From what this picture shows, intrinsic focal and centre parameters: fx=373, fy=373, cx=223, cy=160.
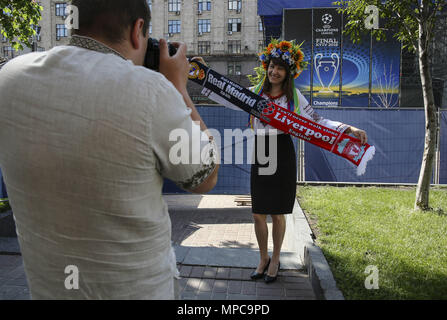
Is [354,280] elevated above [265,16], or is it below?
below

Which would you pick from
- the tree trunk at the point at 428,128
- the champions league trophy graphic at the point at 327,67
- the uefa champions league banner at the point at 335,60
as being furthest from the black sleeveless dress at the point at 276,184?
the champions league trophy graphic at the point at 327,67

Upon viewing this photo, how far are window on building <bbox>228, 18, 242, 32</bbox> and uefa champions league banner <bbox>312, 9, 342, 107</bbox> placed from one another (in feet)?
102

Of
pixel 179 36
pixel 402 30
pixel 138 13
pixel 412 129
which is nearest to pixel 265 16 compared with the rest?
pixel 412 129

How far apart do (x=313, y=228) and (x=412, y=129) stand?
5.91 metres

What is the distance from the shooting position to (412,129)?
9438 mm

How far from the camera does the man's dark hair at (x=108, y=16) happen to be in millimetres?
1147

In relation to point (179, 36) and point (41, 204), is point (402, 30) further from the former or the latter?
point (179, 36)

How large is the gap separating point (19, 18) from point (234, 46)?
144 feet

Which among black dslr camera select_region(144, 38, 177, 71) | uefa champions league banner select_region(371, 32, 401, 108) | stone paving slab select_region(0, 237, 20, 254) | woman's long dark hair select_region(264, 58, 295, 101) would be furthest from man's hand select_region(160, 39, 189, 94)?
uefa champions league banner select_region(371, 32, 401, 108)

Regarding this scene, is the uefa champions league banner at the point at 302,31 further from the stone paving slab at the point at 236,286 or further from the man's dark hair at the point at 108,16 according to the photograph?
the man's dark hair at the point at 108,16

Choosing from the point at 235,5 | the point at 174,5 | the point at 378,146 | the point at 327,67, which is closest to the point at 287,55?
the point at 378,146

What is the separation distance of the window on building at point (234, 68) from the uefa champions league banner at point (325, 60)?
93.6 feet
